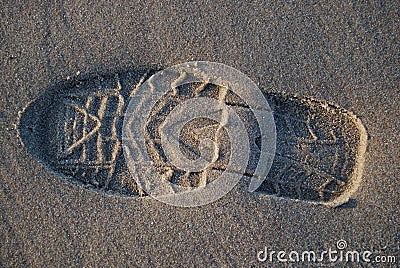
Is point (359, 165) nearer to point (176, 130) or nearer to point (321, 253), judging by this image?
point (321, 253)

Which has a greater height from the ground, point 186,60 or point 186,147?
point 186,60

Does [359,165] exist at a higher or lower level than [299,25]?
lower

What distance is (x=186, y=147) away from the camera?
218 cm

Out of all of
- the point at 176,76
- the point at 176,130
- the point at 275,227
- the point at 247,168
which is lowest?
the point at 275,227

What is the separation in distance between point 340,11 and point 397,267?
3.66ft

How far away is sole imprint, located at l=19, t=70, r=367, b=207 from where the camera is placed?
2.15 metres

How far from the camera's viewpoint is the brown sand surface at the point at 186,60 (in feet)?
6.97

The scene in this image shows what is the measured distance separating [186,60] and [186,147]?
38 centimetres

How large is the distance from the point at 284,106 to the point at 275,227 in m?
0.52

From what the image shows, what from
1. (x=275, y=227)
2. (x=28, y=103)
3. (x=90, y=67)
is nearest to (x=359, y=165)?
(x=275, y=227)

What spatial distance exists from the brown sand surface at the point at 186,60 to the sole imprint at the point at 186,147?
0.15 ft

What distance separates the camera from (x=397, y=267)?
2104 millimetres

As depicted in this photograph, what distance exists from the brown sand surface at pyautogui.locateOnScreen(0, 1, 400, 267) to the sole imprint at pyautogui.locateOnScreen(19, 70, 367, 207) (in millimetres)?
47

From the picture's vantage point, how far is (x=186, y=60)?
7.05ft
